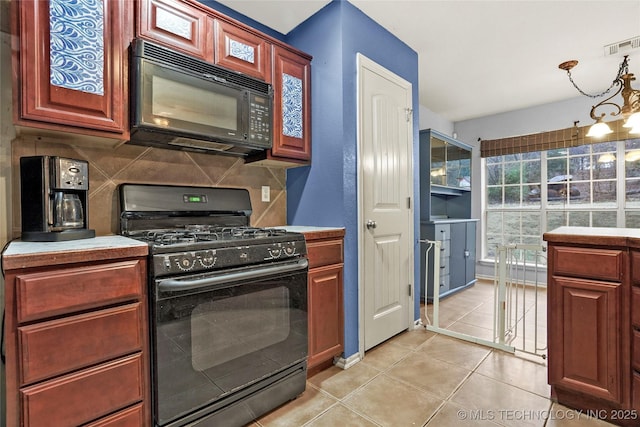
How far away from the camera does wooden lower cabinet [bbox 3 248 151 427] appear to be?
976 mm

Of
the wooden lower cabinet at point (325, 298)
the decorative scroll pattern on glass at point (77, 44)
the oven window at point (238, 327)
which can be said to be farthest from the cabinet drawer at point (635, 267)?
the decorative scroll pattern on glass at point (77, 44)

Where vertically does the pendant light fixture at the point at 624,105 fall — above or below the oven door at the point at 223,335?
above

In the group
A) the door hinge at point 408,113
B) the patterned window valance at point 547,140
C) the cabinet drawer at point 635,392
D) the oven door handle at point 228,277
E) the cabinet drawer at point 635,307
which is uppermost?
the patterned window valance at point 547,140

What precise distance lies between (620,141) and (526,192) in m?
1.16

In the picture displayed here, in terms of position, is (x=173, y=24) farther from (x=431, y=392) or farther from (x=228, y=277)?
(x=431, y=392)

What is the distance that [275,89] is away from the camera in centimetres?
201

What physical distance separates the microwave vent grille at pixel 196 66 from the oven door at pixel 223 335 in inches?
43.3

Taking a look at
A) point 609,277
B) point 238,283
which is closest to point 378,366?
point 238,283

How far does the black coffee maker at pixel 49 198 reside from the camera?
4.16ft

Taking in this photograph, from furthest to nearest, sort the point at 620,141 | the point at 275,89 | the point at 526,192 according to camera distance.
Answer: the point at 526,192 → the point at 620,141 → the point at 275,89

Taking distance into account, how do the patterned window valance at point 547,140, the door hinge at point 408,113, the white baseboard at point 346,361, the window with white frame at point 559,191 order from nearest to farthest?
the white baseboard at point 346,361 < the door hinge at point 408,113 < the patterned window valance at point 547,140 < the window with white frame at point 559,191

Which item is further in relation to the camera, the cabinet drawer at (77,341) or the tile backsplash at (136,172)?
the tile backsplash at (136,172)

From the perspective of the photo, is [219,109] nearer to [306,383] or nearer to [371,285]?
[371,285]

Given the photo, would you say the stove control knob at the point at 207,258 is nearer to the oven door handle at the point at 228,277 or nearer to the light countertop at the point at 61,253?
the oven door handle at the point at 228,277
